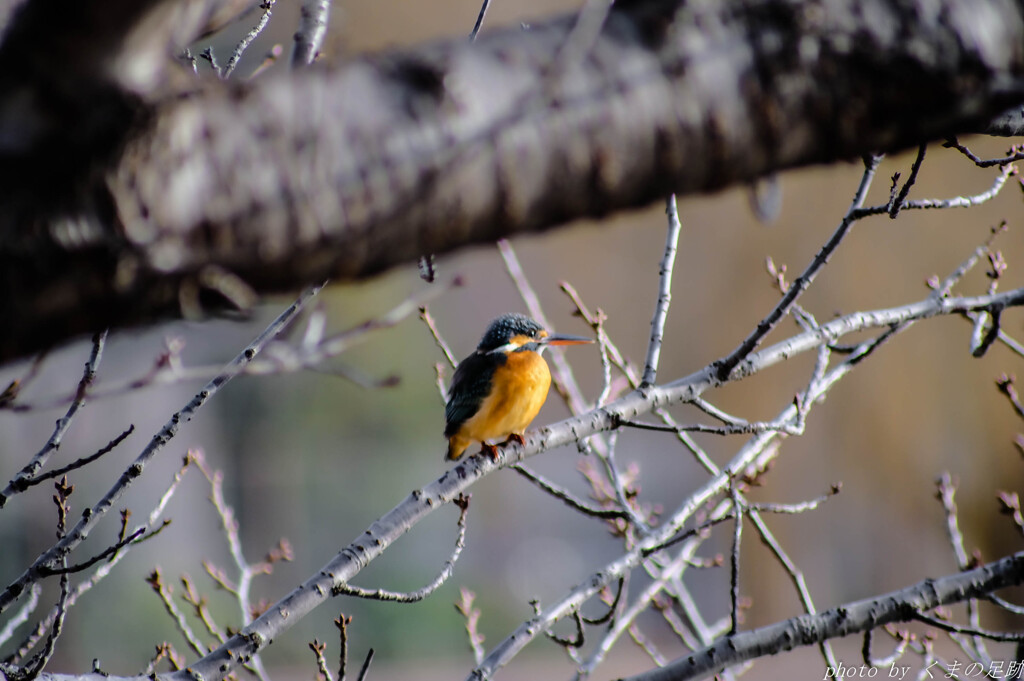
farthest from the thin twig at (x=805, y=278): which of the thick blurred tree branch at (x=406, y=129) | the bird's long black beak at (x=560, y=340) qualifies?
the bird's long black beak at (x=560, y=340)

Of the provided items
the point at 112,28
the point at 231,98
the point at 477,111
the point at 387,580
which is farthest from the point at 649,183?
the point at 387,580

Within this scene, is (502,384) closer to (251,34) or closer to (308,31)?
(251,34)

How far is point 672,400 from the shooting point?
2.38 meters

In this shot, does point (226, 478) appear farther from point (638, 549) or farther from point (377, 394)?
point (638, 549)

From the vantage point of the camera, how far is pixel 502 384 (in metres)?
3.70

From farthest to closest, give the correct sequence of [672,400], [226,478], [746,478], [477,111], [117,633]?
[226,478], [117,633], [746,478], [672,400], [477,111]

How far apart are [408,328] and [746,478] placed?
1012 cm

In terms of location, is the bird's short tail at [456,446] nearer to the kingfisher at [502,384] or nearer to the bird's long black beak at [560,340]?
the kingfisher at [502,384]

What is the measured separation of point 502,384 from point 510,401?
8 centimetres

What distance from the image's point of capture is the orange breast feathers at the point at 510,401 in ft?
12.1

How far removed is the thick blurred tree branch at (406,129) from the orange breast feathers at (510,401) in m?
2.53

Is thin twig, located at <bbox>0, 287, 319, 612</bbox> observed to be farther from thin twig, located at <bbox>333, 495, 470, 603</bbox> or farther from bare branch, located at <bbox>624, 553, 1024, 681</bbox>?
bare branch, located at <bbox>624, 553, 1024, 681</bbox>

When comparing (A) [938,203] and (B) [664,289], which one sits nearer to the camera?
(A) [938,203]

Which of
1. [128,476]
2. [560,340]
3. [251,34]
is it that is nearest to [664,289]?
[560,340]
